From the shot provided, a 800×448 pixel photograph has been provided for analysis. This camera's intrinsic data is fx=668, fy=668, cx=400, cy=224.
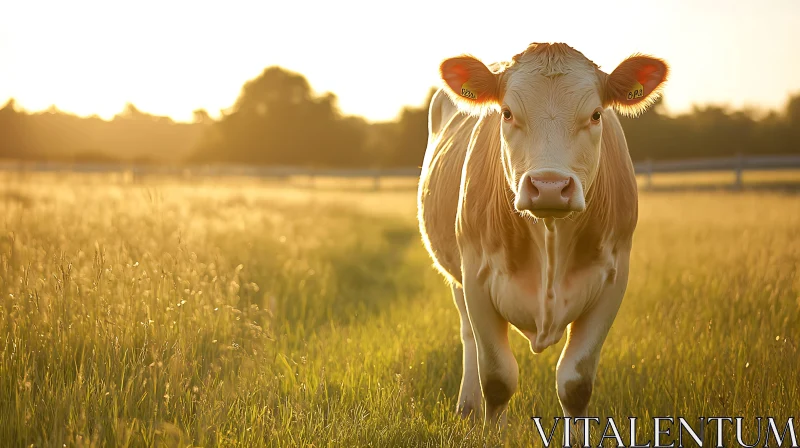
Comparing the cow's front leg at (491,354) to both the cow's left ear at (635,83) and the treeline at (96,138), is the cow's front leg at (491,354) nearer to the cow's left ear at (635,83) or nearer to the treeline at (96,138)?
the cow's left ear at (635,83)

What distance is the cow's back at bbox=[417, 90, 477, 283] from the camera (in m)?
4.14

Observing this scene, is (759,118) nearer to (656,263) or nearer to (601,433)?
(656,263)

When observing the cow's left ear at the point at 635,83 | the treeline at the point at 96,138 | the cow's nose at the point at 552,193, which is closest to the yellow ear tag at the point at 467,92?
the cow's left ear at the point at 635,83

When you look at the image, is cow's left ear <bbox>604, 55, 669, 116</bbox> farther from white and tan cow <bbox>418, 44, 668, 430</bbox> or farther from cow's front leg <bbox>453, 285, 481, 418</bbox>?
cow's front leg <bbox>453, 285, 481, 418</bbox>

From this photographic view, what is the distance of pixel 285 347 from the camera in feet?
14.2

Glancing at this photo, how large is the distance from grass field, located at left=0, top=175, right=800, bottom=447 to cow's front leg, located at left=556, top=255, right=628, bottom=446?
27cm

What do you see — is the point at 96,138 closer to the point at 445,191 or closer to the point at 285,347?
the point at 285,347

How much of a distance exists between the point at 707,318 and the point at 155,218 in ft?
15.1

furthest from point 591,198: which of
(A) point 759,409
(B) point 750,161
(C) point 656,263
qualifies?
(B) point 750,161

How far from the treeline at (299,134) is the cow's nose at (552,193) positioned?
1375 inches

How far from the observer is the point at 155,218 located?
5805 mm

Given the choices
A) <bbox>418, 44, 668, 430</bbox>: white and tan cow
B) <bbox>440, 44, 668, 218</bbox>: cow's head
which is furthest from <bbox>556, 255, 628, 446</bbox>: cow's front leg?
<bbox>440, 44, 668, 218</bbox>: cow's head

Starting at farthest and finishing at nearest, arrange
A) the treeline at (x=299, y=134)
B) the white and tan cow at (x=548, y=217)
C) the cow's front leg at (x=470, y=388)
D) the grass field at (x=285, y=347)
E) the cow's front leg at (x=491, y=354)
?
the treeline at (x=299, y=134) < the cow's front leg at (x=470, y=388) < the cow's front leg at (x=491, y=354) < the white and tan cow at (x=548, y=217) < the grass field at (x=285, y=347)

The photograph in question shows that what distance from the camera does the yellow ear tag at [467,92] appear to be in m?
3.36
